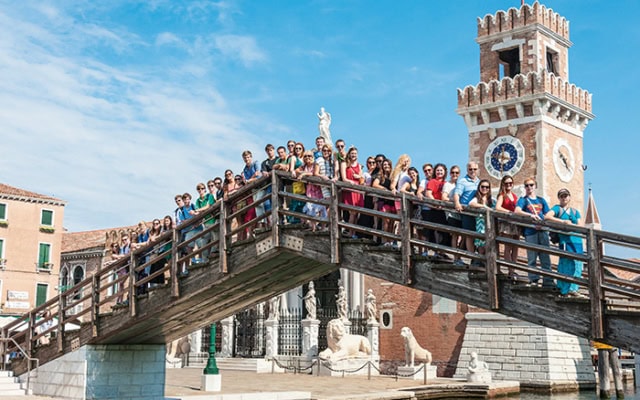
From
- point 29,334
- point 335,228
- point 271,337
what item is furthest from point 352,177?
point 271,337

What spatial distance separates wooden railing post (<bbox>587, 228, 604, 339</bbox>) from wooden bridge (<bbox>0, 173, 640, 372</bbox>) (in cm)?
1

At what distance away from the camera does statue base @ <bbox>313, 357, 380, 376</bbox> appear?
87.1 ft

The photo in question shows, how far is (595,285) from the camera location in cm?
821

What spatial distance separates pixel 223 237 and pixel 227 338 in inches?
791

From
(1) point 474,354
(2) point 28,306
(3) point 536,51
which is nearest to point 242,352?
(1) point 474,354

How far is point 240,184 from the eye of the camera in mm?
12969

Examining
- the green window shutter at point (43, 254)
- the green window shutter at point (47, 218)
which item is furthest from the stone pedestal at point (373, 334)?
the green window shutter at point (47, 218)

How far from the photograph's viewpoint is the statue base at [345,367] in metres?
26.5

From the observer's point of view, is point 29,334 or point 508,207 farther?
point 29,334

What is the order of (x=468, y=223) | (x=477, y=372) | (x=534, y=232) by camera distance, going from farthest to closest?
(x=477, y=372) < (x=468, y=223) < (x=534, y=232)

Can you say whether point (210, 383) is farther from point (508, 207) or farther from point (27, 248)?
point (27, 248)

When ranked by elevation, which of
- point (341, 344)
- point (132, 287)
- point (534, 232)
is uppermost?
point (534, 232)

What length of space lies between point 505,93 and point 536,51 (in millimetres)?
2150

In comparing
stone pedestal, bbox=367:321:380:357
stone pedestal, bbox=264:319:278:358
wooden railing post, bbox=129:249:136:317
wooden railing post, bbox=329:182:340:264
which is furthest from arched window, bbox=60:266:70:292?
wooden railing post, bbox=329:182:340:264
